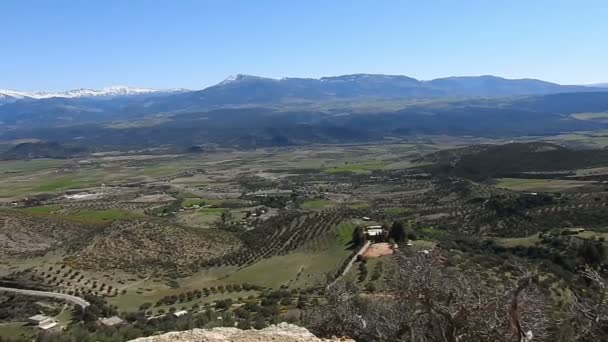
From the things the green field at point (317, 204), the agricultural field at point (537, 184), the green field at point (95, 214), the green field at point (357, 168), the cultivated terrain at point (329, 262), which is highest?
the cultivated terrain at point (329, 262)

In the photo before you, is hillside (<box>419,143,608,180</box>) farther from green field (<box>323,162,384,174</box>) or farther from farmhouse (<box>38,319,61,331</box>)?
farmhouse (<box>38,319,61,331</box>)

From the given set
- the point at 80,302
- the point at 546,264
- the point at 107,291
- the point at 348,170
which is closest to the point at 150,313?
the point at 80,302

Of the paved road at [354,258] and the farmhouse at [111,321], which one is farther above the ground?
the farmhouse at [111,321]

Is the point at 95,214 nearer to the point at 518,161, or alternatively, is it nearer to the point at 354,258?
the point at 354,258

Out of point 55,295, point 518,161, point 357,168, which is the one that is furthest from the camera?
point 357,168

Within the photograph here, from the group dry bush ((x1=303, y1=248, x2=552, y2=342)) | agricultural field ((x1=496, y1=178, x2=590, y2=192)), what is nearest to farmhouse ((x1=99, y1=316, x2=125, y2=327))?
dry bush ((x1=303, y1=248, x2=552, y2=342))

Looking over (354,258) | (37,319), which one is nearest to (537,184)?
(354,258)

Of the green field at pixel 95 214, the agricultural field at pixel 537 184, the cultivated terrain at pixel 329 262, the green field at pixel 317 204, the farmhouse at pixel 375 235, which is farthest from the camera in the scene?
the green field at pixel 317 204

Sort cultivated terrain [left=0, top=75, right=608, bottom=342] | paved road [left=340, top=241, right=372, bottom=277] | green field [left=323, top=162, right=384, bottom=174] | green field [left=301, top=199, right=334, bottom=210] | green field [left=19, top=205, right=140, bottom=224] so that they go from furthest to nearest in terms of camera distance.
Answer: green field [left=323, top=162, right=384, bottom=174], green field [left=301, top=199, right=334, bottom=210], green field [left=19, top=205, right=140, bottom=224], paved road [left=340, top=241, right=372, bottom=277], cultivated terrain [left=0, top=75, right=608, bottom=342]

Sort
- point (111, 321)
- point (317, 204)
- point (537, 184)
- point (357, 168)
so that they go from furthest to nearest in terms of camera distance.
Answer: point (357, 168) < point (317, 204) < point (537, 184) < point (111, 321)

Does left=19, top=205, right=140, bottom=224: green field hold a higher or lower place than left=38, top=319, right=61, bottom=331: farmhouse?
lower

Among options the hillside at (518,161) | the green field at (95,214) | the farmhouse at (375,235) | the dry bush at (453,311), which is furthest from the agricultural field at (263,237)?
the dry bush at (453,311)

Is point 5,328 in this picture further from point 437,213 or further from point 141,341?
point 437,213

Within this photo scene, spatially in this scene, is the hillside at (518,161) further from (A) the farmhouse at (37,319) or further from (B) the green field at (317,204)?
(A) the farmhouse at (37,319)
